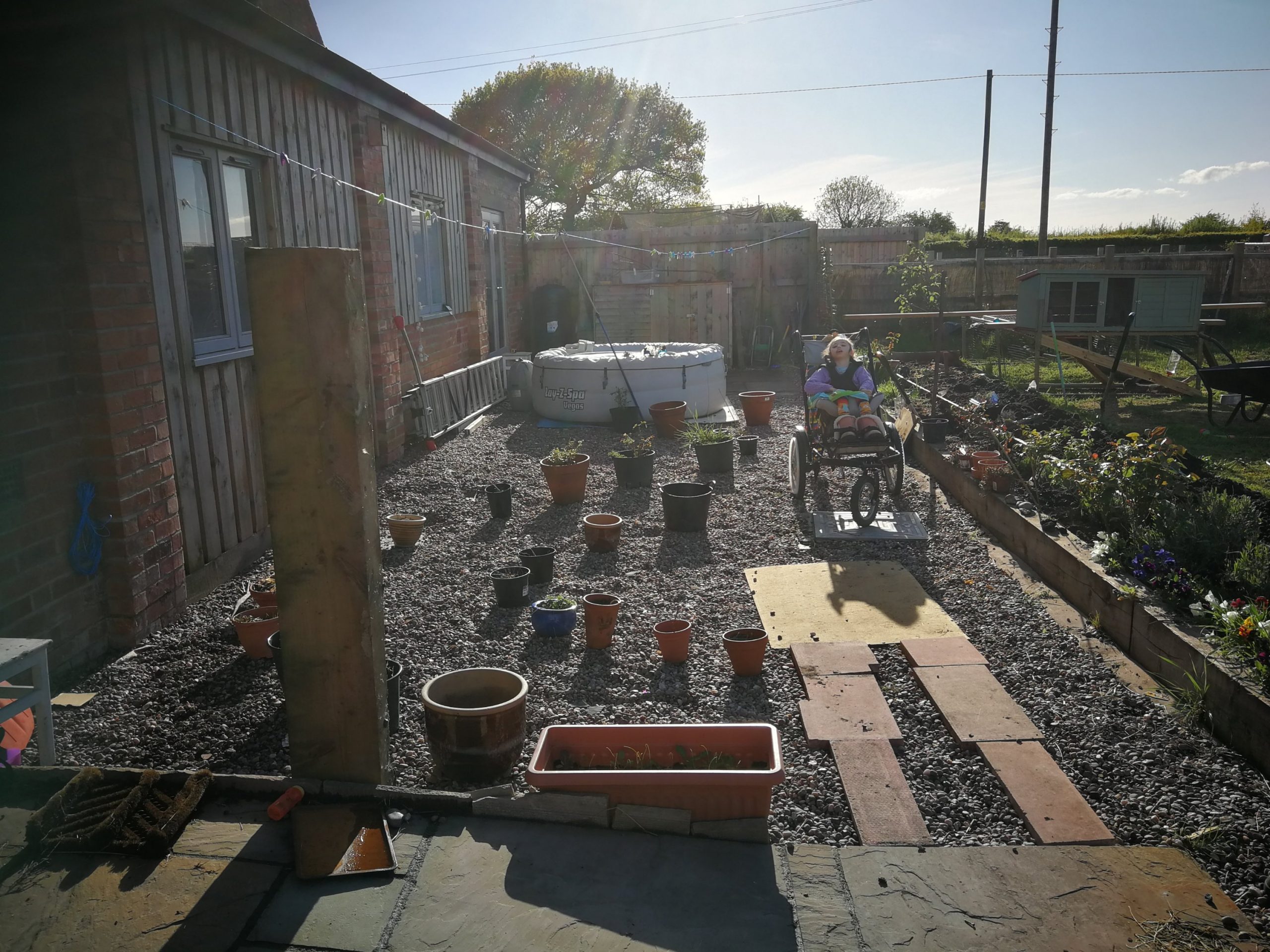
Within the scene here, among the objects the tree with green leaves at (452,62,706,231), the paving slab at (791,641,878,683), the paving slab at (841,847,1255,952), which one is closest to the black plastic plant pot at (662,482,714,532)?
the paving slab at (791,641,878,683)

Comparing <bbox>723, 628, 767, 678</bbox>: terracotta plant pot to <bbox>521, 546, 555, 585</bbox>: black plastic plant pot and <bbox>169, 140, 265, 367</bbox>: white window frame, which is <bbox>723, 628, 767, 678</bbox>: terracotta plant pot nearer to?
<bbox>521, 546, 555, 585</bbox>: black plastic plant pot

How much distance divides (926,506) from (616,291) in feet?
29.3

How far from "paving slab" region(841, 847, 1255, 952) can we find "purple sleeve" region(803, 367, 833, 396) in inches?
171

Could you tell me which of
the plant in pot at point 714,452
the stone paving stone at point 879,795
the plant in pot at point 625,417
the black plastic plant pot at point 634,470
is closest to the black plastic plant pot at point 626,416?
the plant in pot at point 625,417

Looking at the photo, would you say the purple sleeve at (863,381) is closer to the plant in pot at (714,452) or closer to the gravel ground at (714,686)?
Result: the gravel ground at (714,686)

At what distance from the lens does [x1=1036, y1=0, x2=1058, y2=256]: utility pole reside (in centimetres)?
1966

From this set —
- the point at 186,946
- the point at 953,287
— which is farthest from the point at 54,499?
the point at 953,287

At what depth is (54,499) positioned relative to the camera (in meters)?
3.97

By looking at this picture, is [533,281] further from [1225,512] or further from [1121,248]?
[1121,248]

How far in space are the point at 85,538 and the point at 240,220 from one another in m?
2.59

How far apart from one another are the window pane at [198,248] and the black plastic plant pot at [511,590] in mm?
2323

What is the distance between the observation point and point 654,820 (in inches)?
108

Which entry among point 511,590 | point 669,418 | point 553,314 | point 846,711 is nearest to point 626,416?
point 669,418

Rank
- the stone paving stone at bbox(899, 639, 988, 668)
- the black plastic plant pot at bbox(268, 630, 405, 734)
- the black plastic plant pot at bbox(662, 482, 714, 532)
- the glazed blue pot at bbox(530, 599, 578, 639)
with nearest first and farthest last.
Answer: the black plastic plant pot at bbox(268, 630, 405, 734), the stone paving stone at bbox(899, 639, 988, 668), the glazed blue pot at bbox(530, 599, 578, 639), the black plastic plant pot at bbox(662, 482, 714, 532)
